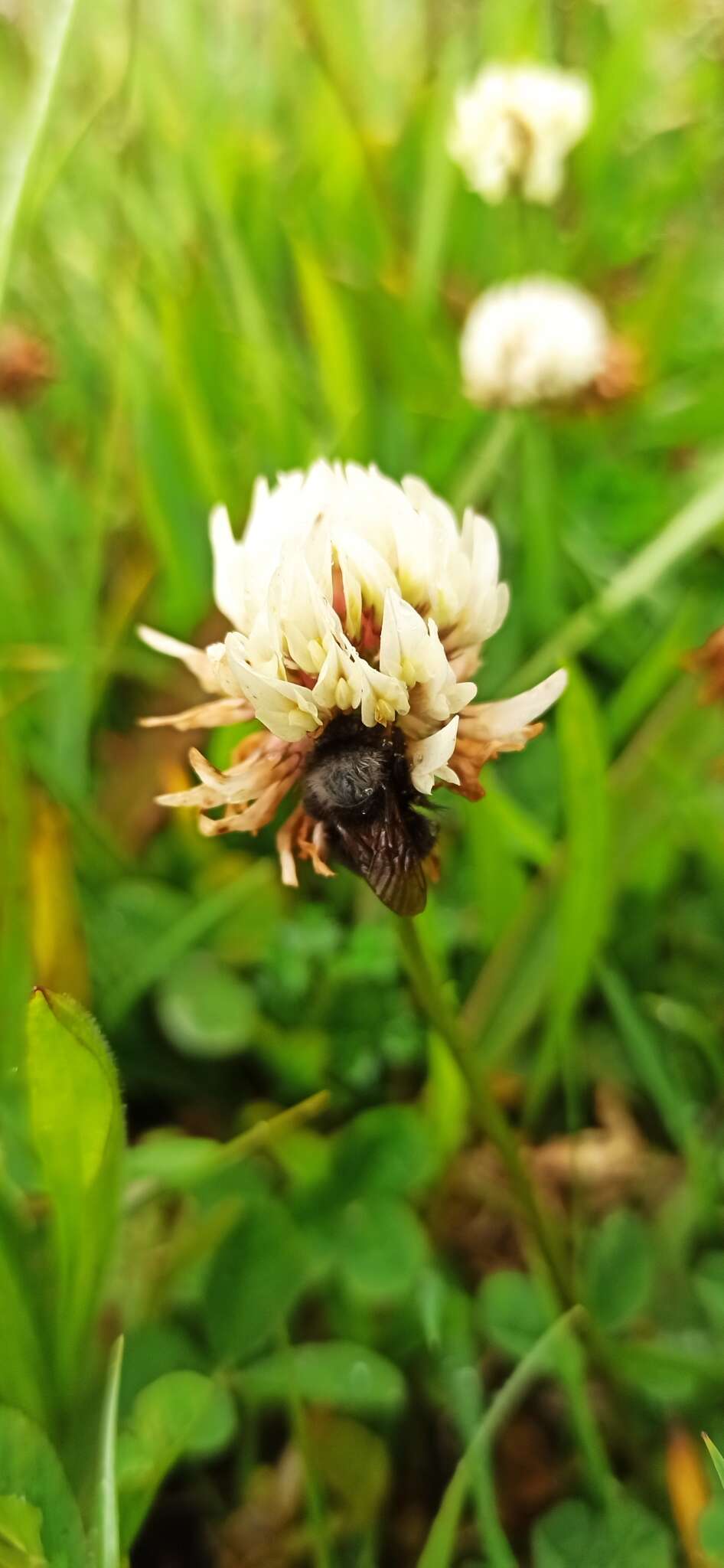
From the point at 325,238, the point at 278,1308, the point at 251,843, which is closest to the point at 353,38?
the point at 325,238

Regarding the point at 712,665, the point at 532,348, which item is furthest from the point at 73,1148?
the point at 532,348

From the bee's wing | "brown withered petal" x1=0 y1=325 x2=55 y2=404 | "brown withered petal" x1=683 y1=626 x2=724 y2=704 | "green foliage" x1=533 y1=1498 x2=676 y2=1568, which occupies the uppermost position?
"brown withered petal" x1=0 y1=325 x2=55 y2=404

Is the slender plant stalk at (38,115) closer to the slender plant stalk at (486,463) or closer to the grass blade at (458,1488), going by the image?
the slender plant stalk at (486,463)

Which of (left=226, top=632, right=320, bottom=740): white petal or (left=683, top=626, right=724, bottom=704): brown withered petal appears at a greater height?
(left=683, top=626, right=724, bottom=704): brown withered petal

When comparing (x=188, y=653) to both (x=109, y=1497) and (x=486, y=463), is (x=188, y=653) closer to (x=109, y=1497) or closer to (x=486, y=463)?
(x=109, y=1497)

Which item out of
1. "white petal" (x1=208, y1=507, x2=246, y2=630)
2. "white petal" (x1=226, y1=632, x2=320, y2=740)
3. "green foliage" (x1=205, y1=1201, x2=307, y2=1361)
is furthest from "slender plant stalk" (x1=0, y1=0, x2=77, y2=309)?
"green foliage" (x1=205, y1=1201, x2=307, y2=1361)

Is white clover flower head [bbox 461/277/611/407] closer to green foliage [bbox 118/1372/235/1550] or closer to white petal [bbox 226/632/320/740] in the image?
white petal [bbox 226/632/320/740]
